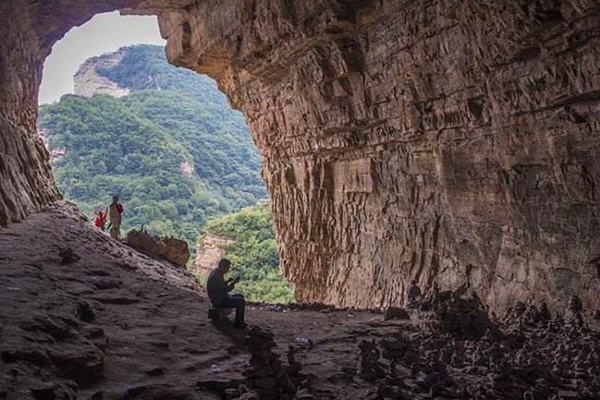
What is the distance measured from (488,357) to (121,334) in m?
5.10

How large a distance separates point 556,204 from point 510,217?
1.22 metres

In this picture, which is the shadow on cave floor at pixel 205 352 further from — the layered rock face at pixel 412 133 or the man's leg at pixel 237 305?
the layered rock face at pixel 412 133

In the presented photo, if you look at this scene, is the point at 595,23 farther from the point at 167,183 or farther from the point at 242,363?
the point at 167,183

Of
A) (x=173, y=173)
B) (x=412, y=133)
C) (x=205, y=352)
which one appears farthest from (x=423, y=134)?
(x=173, y=173)

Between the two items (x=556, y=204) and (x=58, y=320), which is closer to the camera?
(x=58, y=320)

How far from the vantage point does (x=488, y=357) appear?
285 inches

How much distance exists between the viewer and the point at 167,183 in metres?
51.2

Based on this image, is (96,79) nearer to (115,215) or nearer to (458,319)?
(115,215)

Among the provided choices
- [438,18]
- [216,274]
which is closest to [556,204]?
[438,18]

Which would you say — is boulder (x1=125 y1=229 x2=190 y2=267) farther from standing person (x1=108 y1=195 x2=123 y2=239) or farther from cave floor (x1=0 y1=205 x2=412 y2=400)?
cave floor (x1=0 y1=205 x2=412 y2=400)

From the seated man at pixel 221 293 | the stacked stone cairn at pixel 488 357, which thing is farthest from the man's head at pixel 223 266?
the stacked stone cairn at pixel 488 357

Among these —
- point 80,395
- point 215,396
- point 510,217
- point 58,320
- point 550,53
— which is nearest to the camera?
point 80,395

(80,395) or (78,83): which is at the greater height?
(78,83)

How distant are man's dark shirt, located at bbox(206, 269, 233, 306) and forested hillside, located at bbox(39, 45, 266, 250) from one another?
36.3 m
